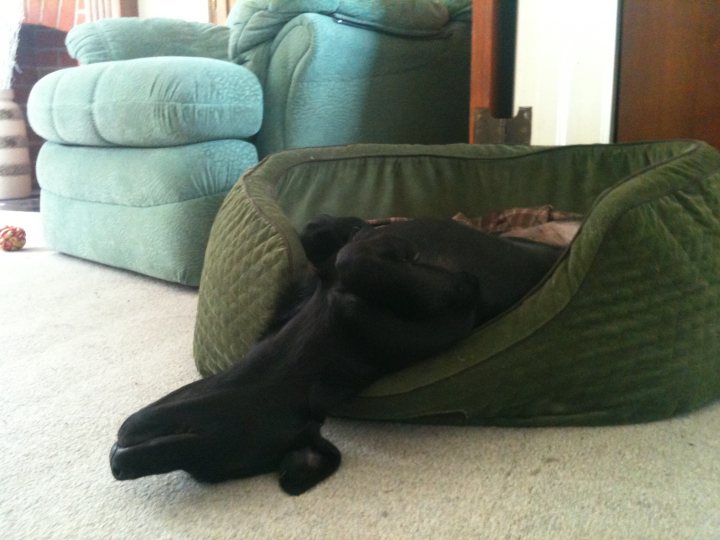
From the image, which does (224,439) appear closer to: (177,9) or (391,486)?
(391,486)

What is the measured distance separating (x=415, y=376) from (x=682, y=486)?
0.90ft

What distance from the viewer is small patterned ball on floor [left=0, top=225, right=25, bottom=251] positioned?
1.97m

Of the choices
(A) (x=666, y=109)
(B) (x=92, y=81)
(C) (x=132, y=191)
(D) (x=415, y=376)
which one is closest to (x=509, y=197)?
(A) (x=666, y=109)

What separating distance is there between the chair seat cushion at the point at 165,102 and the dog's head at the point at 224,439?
0.83 metres

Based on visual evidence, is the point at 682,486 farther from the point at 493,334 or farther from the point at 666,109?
the point at 666,109

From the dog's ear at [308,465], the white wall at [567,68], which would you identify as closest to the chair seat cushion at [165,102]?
the white wall at [567,68]

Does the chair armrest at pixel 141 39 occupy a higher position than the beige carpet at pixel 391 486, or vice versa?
the chair armrest at pixel 141 39

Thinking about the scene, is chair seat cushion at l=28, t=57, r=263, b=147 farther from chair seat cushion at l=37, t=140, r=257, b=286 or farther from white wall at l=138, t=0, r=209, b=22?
white wall at l=138, t=0, r=209, b=22

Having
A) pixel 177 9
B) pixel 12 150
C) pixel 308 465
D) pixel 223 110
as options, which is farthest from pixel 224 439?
pixel 177 9

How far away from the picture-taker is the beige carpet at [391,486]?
2.05 ft

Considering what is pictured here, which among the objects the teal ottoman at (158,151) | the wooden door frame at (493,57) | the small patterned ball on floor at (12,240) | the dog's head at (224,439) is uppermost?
the wooden door frame at (493,57)

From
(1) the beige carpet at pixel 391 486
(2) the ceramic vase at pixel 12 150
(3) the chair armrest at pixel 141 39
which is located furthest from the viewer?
(2) the ceramic vase at pixel 12 150

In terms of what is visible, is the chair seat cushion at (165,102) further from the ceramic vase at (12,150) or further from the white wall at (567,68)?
the ceramic vase at (12,150)

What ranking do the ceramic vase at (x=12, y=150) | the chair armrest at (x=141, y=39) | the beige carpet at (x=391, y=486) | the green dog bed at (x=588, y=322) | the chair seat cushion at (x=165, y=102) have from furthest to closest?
the ceramic vase at (x=12, y=150) → the chair armrest at (x=141, y=39) → the chair seat cushion at (x=165, y=102) → the green dog bed at (x=588, y=322) → the beige carpet at (x=391, y=486)
